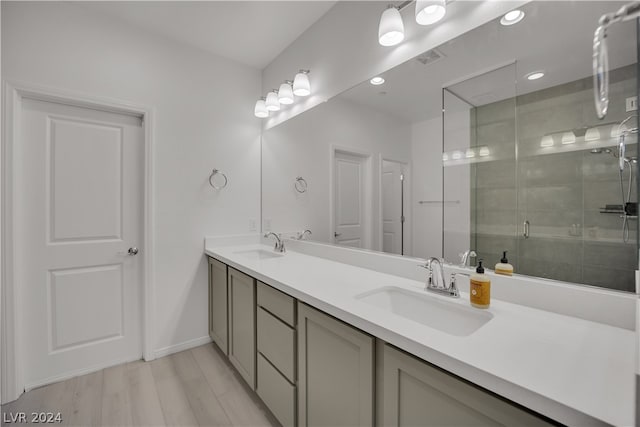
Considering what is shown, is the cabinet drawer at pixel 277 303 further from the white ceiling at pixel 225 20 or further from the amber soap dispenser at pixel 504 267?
the white ceiling at pixel 225 20

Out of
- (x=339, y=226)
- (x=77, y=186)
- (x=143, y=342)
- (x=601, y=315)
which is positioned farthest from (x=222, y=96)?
(x=601, y=315)

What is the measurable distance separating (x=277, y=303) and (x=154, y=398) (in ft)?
3.78

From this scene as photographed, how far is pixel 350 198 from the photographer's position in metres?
1.92

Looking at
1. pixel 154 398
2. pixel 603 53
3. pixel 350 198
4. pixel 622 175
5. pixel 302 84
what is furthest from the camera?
pixel 302 84

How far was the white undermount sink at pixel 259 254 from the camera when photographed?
2.35 meters

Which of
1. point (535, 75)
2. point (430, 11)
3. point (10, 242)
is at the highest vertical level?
point (430, 11)

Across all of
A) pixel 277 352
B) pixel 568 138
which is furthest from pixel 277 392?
pixel 568 138

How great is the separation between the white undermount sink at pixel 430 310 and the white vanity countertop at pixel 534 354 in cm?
4

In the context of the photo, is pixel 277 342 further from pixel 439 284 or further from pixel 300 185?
pixel 300 185

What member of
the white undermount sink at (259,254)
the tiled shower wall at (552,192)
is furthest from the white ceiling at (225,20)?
the white undermount sink at (259,254)

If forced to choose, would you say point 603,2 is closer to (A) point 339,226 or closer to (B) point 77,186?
(A) point 339,226

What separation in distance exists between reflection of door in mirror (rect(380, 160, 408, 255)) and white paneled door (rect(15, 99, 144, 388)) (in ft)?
6.28

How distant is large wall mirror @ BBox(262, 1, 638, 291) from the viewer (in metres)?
0.89

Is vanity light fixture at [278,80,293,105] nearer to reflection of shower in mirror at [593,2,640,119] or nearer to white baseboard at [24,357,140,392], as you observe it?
reflection of shower in mirror at [593,2,640,119]
